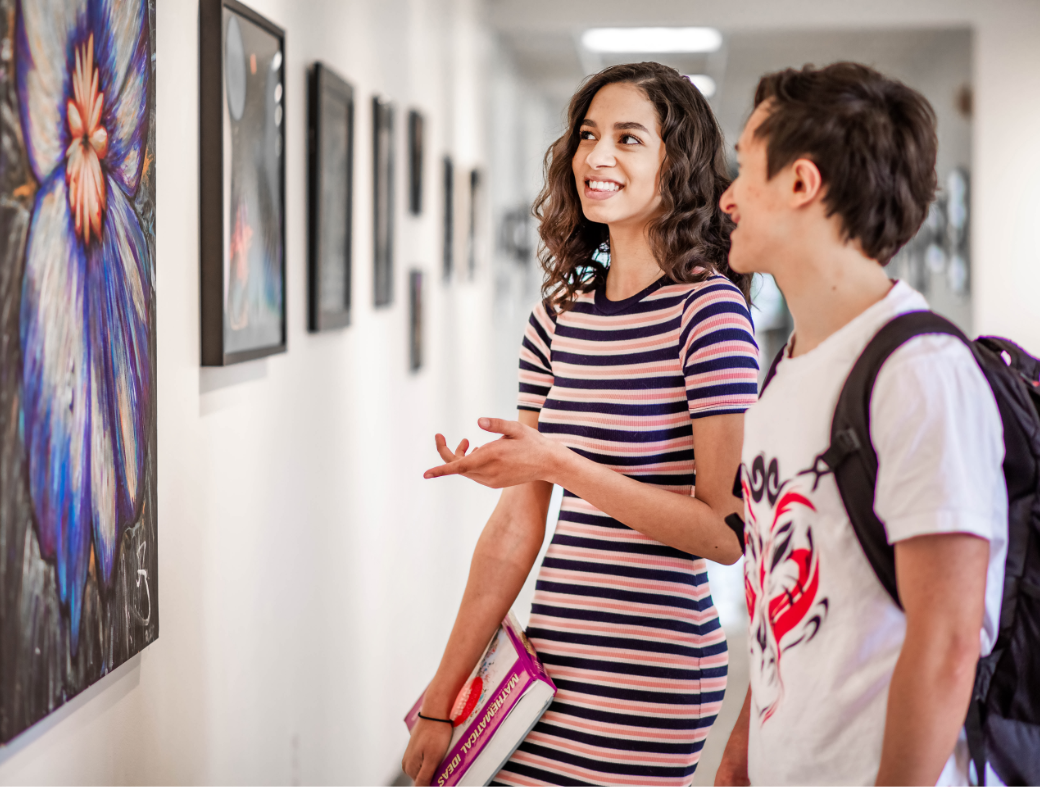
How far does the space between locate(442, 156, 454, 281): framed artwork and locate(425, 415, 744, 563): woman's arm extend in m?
2.77

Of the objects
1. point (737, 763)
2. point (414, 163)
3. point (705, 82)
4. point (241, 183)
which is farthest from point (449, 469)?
point (705, 82)

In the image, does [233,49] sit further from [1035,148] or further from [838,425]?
Result: [1035,148]

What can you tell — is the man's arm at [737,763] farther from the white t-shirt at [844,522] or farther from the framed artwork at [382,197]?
the framed artwork at [382,197]

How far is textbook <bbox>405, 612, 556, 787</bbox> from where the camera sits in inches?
55.3

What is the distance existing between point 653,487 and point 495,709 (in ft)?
1.33

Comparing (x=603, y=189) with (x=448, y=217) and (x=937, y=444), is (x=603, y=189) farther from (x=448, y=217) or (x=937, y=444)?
(x=448, y=217)

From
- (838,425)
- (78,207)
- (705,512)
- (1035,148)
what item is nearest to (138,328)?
(78,207)

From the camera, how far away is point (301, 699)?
7.55 feet

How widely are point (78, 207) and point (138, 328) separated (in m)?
0.23

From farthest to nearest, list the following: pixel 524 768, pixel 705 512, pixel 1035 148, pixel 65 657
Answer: pixel 1035 148 < pixel 524 768 < pixel 705 512 < pixel 65 657

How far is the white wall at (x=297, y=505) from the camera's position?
5.08 ft

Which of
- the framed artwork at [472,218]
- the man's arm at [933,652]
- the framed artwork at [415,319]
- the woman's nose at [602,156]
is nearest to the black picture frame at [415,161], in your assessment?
the framed artwork at [415,319]

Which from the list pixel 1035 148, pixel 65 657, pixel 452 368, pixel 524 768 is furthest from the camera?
pixel 1035 148

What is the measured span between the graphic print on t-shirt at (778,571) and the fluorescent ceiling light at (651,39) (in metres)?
4.68
